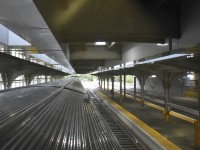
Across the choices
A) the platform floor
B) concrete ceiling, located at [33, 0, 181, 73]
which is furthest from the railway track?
concrete ceiling, located at [33, 0, 181, 73]

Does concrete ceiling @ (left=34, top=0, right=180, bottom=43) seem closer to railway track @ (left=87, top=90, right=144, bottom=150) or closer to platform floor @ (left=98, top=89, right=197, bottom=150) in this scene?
platform floor @ (left=98, top=89, right=197, bottom=150)

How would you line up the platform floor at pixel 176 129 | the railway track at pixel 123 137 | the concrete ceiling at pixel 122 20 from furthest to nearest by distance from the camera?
the railway track at pixel 123 137
the concrete ceiling at pixel 122 20
the platform floor at pixel 176 129

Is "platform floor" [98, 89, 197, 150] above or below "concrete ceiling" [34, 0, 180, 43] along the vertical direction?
below

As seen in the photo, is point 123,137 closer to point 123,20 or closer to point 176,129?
point 176,129

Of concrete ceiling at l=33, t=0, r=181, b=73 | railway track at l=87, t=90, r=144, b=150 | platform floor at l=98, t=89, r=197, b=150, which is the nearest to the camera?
platform floor at l=98, t=89, r=197, b=150

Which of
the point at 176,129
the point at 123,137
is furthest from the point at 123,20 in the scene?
the point at 123,137

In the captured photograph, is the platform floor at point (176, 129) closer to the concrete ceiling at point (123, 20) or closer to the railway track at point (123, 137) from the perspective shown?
the railway track at point (123, 137)

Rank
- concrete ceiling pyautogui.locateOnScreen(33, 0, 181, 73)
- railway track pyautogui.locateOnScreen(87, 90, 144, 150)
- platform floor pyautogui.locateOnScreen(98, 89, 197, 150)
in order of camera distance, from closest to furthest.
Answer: platform floor pyautogui.locateOnScreen(98, 89, 197, 150) → concrete ceiling pyautogui.locateOnScreen(33, 0, 181, 73) → railway track pyautogui.locateOnScreen(87, 90, 144, 150)

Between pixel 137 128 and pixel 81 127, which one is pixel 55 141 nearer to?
pixel 81 127

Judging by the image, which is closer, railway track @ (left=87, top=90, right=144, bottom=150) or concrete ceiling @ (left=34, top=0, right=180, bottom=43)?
concrete ceiling @ (left=34, top=0, right=180, bottom=43)

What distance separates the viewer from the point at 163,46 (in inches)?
424

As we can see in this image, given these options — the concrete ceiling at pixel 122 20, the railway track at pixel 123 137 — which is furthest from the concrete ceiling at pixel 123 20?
the railway track at pixel 123 137

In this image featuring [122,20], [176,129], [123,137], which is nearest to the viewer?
[122,20]

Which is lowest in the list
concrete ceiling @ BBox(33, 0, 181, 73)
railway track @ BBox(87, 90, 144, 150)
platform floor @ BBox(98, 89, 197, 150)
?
railway track @ BBox(87, 90, 144, 150)
